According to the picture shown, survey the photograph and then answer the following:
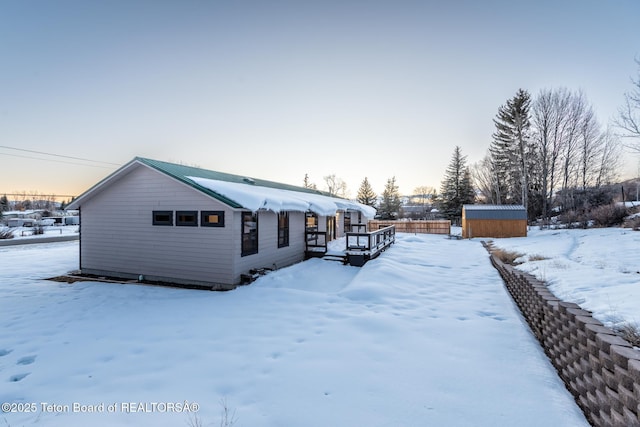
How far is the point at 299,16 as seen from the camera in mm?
13156

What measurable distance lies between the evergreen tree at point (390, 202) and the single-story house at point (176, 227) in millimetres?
31926

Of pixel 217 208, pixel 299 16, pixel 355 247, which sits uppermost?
pixel 299 16

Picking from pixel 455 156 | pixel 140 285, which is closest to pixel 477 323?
pixel 140 285

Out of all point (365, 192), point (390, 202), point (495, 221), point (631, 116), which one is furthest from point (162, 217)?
point (365, 192)

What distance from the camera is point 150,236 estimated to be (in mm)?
9312

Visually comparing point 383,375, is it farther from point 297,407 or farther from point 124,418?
point 124,418

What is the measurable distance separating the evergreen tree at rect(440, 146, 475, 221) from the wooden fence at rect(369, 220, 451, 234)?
13399 mm

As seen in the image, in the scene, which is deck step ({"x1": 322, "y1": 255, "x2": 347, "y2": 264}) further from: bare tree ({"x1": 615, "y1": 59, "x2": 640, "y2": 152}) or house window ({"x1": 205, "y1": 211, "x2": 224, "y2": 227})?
bare tree ({"x1": 615, "y1": 59, "x2": 640, "y2": 152})

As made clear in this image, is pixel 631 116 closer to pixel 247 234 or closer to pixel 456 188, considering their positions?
pixel 247 234

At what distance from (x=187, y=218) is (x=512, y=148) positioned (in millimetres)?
34340

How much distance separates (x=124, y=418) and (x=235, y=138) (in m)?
18.9

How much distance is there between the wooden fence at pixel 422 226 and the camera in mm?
25719

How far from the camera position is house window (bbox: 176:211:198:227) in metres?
8.66

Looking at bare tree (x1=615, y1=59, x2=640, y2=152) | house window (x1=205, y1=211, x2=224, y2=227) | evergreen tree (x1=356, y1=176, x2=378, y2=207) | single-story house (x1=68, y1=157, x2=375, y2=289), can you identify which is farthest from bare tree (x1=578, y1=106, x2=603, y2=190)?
house window (x1=205, y1=211, x2=224, y2=227)
